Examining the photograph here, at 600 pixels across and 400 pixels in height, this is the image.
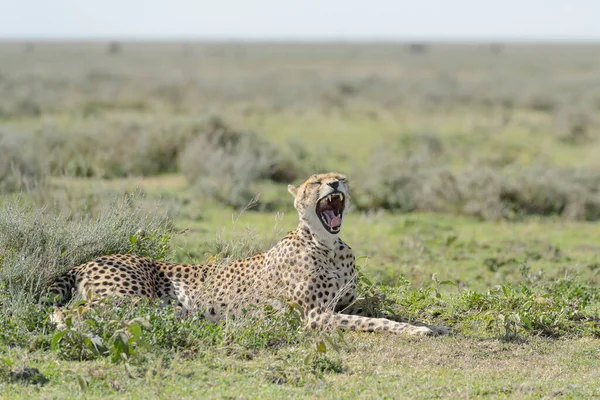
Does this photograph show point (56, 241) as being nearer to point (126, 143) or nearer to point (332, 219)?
point (332, 219)

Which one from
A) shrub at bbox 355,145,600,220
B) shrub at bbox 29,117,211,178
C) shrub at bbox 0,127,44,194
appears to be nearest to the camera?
shrub at bbox 0,127,44,194

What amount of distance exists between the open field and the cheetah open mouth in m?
0.66

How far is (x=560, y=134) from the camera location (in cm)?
2311

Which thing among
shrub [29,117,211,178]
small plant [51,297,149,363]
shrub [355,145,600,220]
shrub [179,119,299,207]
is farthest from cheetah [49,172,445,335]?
shrub [29,117,211,178]

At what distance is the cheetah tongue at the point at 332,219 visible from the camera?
596 cm

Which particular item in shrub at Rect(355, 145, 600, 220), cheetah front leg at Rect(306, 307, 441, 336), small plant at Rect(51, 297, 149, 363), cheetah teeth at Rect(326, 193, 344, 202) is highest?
cheetah teeth at Rect(326, 193, 344, 202)

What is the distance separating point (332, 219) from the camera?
19.6 feet

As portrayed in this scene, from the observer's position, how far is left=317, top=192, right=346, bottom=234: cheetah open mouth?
596cm

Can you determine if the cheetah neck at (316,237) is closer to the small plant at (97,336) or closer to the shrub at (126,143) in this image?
the small plant at (97,336)

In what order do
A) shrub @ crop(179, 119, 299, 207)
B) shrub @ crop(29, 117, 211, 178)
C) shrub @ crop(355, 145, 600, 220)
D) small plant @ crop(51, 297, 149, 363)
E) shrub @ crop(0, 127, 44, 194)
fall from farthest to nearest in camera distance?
shrub @ crop(29, 117, 211, 178)
shrub @ crop(179, 119, 299, 207)
shrub @ crop(355, 145, 600, 220)
shrub @ crop(0, 127, 44, 194)
small plant @ crop(51, 297, 149, 363)

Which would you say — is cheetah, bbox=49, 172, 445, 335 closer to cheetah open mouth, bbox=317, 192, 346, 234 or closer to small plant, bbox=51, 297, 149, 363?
cheetah open mouth, bbox=317, 192, 346, 234

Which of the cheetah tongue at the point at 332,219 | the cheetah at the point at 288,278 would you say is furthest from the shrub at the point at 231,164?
the cheetah tongue at the point at 332,219

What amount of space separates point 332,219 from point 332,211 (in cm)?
9

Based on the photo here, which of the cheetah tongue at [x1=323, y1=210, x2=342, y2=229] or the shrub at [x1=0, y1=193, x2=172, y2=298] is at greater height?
the cheetah tongue at [x1=323, y1=210, x2=342, y2=229]
